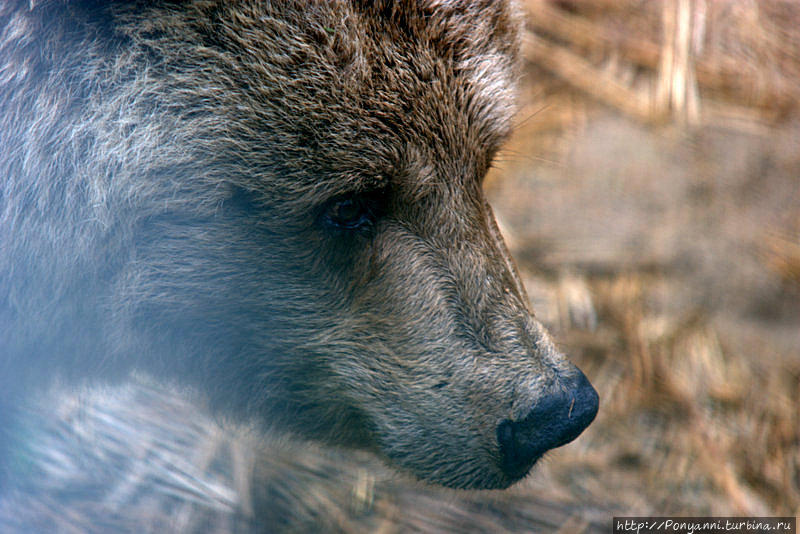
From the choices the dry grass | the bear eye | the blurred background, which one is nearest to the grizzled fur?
the bear eye

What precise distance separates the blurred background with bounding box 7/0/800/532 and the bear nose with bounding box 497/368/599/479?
80cm

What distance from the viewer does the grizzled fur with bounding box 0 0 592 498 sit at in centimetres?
154

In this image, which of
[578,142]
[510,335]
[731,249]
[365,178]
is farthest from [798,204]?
[365,178]

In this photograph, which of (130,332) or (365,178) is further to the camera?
(130,332)

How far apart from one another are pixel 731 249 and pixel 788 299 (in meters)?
0.35

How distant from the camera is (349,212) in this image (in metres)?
1.72

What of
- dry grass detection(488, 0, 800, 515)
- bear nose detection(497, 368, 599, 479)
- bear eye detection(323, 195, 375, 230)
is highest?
bear eye detection(323, 195, 375, 230)

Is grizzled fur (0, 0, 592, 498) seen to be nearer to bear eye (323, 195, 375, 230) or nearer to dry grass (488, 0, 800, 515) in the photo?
bear eye (323, 195, 375, 230)

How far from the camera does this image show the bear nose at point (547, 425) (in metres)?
1.74

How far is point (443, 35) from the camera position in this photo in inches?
69.7

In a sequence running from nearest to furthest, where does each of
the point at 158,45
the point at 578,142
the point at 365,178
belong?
the point at 158,45, the point at 365,178, the point at 578,142

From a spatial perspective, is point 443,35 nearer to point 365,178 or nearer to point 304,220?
point 365,178

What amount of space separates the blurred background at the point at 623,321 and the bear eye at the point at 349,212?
0.84 m

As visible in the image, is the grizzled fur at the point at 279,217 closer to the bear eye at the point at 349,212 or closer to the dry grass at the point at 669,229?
the bear eye at the point at 349,212
